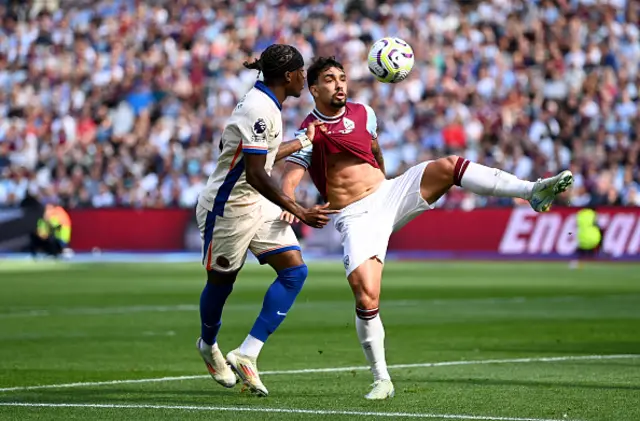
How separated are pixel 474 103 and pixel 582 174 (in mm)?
3776

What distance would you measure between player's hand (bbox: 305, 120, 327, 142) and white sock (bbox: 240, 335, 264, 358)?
148 centimetres

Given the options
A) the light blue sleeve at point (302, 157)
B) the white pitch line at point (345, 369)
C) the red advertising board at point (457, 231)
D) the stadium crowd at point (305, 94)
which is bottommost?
the red advertising board at point (457, 231)

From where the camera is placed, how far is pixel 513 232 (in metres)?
31.7

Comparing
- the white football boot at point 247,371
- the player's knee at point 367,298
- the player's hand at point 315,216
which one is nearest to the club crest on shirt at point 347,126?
the player's hand at point 315,216

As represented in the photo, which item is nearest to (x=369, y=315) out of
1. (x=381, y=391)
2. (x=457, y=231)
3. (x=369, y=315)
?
(x=369, y=315)

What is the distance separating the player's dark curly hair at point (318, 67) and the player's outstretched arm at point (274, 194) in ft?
3.13

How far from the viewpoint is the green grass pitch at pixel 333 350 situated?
8953 mm

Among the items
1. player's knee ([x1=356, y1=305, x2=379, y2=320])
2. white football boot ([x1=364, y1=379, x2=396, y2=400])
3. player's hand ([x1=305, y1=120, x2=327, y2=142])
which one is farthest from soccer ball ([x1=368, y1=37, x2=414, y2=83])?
white football boot ([x1=364, y1=379, x2=396, y2=400])

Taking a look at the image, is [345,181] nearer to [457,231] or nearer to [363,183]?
[363,183]

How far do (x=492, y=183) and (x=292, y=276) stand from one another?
159 cm

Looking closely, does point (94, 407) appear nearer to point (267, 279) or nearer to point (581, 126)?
point (267, 279)

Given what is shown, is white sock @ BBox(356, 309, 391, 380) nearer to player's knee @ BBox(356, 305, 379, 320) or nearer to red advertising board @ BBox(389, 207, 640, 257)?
player's knee @ BBox(356, 305, 379, 320)

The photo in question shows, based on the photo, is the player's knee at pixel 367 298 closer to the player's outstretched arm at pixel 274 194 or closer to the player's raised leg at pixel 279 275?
the player's raised leg at pixel 279 275

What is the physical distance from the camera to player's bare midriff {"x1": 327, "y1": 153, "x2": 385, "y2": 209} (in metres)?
9.97
